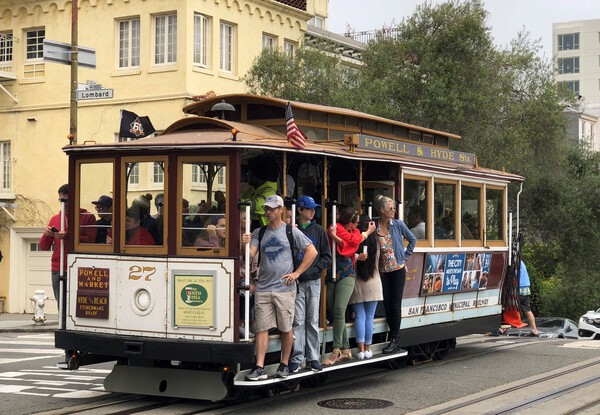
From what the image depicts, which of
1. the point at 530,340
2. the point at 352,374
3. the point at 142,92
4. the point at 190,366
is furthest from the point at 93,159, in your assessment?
the point at 142,92

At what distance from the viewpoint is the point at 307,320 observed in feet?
35.9

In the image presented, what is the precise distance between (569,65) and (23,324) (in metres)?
83.8

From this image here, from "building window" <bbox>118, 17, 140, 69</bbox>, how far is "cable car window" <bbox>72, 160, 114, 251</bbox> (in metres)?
16.8

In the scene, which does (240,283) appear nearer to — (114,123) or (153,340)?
(153,340)

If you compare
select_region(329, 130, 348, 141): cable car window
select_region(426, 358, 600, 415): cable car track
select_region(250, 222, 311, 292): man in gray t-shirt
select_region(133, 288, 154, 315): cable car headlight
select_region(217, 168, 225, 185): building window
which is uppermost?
select_region(329, 130, 348, 141): cable car window

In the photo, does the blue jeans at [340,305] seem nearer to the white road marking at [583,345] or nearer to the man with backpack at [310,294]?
the man with backpack at [310,294]

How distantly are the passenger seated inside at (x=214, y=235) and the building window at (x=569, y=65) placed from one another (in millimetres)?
93732

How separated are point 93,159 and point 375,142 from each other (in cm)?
343

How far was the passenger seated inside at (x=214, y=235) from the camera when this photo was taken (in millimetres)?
10297

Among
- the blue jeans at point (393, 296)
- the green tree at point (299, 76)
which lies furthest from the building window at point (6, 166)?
the blue jeans at point (393, 296)

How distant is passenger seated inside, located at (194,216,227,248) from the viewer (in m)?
10.3

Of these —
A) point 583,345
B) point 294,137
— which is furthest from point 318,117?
point 583,345

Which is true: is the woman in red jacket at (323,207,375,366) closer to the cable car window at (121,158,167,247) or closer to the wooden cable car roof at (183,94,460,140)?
the wooden cable car roof at (183,94,460,140)

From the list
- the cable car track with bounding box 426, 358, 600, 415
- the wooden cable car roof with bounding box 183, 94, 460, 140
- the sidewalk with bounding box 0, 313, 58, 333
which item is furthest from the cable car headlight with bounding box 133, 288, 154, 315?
the sidewalk with bounding box 0, 313, 58, 333
